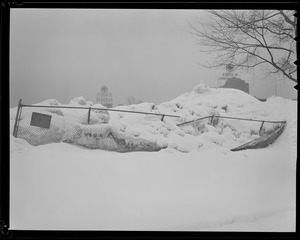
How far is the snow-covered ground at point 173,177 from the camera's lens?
216 centimetres

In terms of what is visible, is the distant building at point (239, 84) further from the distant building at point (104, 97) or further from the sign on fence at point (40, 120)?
the sign on fence at point (40, 120)

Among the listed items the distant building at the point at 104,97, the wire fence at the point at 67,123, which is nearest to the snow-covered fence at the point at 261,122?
the wire fence at the point at 67,123

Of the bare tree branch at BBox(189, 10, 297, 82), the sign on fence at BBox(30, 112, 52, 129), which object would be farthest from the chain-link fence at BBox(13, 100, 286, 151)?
the bare tree branch at BBox(189, 10, 297, 82)

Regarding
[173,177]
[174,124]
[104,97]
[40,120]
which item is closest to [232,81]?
[174,124]

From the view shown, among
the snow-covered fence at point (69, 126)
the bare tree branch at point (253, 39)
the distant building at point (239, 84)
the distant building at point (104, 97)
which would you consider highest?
the bare tree branch at point (253, 39)

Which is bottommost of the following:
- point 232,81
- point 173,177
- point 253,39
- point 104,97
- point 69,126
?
point 173,177

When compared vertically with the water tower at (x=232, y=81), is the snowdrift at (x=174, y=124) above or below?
below

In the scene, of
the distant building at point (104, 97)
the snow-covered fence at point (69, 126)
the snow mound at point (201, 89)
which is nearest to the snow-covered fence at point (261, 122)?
the snow mound at point (201, 89)

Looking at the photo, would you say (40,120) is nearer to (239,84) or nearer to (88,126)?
(88,126)

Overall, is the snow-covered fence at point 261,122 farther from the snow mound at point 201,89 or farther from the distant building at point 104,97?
the distant building at point 104,97

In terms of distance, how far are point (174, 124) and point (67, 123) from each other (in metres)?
0.71

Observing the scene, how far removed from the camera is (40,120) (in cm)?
218

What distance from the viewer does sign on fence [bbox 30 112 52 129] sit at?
218 centimetres
